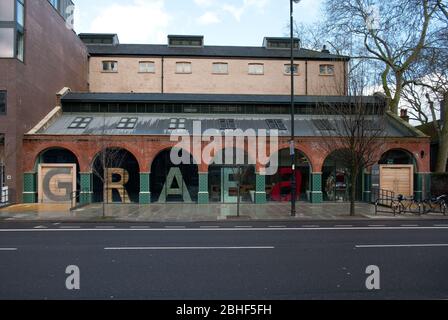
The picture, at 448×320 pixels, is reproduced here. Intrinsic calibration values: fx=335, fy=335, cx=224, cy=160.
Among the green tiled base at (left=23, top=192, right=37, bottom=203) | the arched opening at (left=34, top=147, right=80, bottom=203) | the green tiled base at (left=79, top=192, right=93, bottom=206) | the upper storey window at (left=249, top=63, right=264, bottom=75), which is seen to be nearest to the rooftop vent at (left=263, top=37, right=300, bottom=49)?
the upper storey window at (left=249, top=63, right=264, bottom=75)

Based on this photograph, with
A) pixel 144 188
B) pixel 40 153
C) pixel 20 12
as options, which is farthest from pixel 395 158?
pixel 20 12

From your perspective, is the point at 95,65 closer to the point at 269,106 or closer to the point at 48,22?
the point at 48,22

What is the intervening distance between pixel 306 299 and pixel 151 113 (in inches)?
871

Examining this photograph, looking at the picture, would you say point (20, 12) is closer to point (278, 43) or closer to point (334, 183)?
point (334, 183)

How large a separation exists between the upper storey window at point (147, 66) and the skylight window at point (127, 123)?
1061 cm

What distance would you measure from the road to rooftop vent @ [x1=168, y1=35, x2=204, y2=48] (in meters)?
28.2

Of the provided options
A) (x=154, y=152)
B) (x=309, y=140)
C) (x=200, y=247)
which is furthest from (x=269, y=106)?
(x=200, y=247)

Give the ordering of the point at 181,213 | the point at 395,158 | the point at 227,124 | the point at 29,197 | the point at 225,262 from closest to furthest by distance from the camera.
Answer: the point at 225,262
the point at 181,213
the point at 29,197
the point at 395,158
the point at 227,124

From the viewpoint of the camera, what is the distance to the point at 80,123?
76.9ft

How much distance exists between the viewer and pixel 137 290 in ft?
19.0

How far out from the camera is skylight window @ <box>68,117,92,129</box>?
22880 millimetres

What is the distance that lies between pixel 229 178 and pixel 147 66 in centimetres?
1756

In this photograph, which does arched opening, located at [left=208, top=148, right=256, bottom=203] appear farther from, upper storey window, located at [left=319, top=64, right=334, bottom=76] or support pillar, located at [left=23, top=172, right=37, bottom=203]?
upper storey window, located at [left=319, top=64, right=334, bottom=76]

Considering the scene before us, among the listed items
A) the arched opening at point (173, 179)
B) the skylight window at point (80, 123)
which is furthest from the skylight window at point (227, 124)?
the skylight window at point (80, 123)
